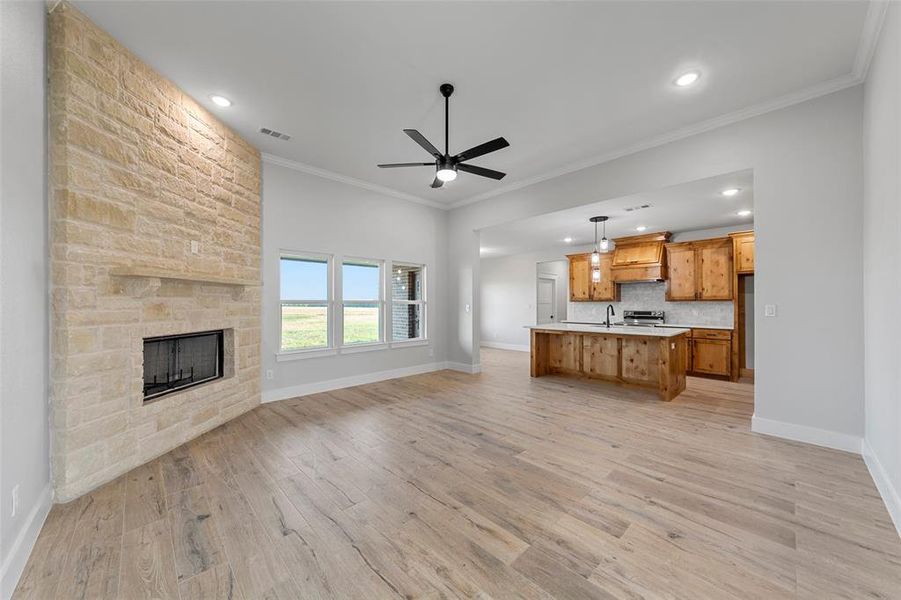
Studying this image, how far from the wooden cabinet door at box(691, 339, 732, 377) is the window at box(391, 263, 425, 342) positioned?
16.1ft

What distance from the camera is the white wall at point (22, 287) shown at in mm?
1698

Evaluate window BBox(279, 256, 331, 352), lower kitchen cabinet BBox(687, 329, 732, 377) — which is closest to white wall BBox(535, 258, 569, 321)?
lower kitchen cabinet BBox(687, 329, 732, 377)

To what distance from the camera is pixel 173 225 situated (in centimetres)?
315

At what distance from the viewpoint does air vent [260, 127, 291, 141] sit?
386cm

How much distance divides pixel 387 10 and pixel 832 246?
157 inches

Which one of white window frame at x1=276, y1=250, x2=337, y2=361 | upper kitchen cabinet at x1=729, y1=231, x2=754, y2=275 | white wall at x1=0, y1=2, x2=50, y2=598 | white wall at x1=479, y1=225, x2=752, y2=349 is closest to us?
white wall at x1=0, y1=2, x2=50, y2=598

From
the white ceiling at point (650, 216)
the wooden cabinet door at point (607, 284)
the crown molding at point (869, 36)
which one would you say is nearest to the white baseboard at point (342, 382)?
the white ceiling at point (650, 216)

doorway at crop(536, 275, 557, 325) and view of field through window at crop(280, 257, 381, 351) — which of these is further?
doorway at crop(536, 275, 557, 325)

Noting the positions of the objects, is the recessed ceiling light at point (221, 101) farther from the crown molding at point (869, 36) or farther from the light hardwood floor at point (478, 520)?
the crown molding at point (869, 36)

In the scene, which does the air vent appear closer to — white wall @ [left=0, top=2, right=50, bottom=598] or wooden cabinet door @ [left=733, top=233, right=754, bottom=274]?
white wall @ [left=0, top=2, right=50, bottom=598]

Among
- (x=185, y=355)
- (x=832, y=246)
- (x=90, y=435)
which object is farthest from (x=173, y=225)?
(x=832, y=246)

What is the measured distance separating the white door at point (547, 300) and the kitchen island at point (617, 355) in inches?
155

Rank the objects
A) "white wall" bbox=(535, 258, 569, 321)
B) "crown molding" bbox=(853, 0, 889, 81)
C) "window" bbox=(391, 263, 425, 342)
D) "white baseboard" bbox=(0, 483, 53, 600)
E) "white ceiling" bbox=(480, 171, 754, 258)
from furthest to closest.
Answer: "white wall" bbox=(535, 258, 569, 321) < "window" bbox=(391, 263, 425, 342) < "white ceiling" bbox=(480, 171, 754, 258) < "crown molding" bbox=(853, 0, 889, 81) < "white baseboard" bbox=(0, 483, 53, 600)

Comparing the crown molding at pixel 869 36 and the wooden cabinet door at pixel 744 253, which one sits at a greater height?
the crown molding at pixel 869 36
